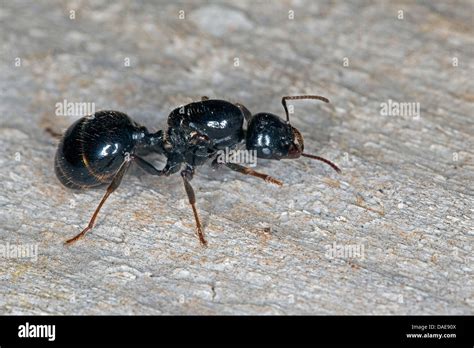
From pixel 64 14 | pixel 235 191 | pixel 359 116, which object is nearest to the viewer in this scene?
pixel 235 191

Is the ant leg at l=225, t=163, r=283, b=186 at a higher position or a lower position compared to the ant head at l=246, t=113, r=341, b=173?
lower

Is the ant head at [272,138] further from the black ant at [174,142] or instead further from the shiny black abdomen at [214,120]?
the shiny black abdomen at [214,120]

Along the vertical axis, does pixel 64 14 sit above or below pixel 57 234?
above

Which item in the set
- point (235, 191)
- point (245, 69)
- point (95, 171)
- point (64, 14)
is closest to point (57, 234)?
point (95, 171)

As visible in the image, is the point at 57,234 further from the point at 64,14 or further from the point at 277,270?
the point at 64,14

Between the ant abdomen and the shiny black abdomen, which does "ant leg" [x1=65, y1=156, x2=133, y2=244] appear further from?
the shiny black abdomen

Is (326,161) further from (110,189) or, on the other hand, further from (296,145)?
(110,189)

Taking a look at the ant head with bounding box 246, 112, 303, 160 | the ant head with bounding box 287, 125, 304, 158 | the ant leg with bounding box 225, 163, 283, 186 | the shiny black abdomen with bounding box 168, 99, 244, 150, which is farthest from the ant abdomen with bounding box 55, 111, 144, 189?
the ant head with bounding box 287, 125, 304, 158
